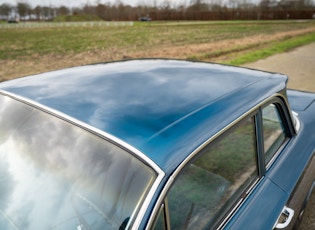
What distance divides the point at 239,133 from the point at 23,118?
1164mm

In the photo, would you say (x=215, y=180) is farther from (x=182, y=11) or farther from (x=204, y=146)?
(x=182, y=11)

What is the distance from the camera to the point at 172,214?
114 centimetres

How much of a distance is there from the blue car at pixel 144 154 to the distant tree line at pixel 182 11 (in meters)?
76.8

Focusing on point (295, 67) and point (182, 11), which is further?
point (182, 11)

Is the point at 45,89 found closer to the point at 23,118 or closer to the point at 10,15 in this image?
the point at 23,118

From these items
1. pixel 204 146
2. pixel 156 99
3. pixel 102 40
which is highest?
pixel 102 40

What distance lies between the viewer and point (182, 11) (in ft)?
284

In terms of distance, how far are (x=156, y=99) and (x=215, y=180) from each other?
0.56 m

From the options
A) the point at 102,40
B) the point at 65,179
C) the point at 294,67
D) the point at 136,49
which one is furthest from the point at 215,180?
the point at 102,40

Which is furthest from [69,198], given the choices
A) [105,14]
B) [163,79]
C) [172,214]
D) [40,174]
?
[105,14]

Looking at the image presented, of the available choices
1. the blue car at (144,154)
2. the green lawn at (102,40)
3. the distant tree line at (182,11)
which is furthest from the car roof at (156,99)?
the distant tree line at (182,11)

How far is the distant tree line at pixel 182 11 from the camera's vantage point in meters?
73.6

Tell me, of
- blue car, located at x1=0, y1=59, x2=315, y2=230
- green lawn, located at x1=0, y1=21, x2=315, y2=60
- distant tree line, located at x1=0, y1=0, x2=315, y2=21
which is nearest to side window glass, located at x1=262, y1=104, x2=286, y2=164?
blue car, located at x1=0, y1=59, x2=315, y2=230

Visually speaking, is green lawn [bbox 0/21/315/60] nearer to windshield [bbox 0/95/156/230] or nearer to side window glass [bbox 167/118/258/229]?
side window glass [bbox 167/118/258/229]
